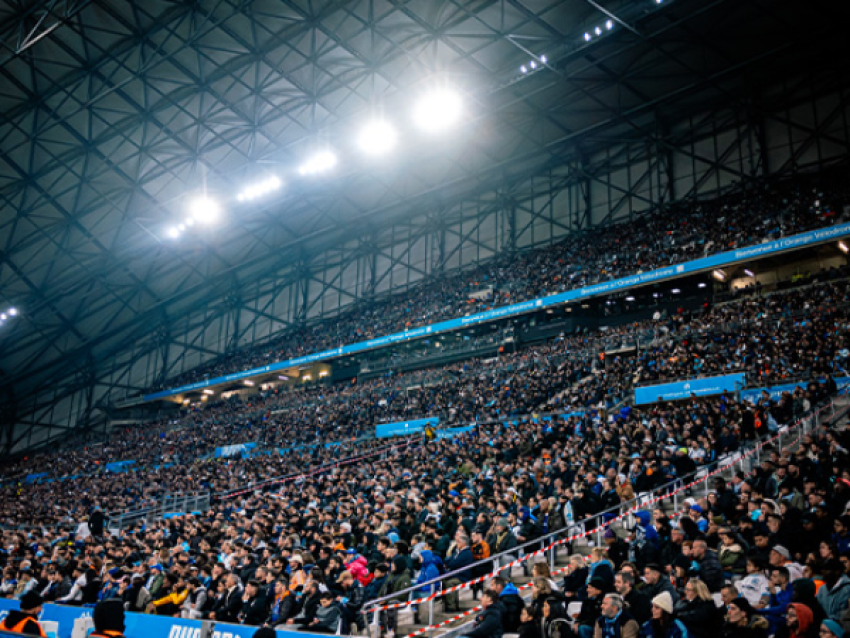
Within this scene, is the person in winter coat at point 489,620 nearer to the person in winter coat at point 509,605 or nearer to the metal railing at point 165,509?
the person in winter coat at point 509,605

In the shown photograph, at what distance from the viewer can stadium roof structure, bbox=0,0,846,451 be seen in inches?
1030

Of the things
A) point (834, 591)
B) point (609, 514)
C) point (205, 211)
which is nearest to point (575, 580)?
point (834, 591)

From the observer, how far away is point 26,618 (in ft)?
15.7

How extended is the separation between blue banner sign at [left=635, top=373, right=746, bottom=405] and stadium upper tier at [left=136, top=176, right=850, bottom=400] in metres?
9.10

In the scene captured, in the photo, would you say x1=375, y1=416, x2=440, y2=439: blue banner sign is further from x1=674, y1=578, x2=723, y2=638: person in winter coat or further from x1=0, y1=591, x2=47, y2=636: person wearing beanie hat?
x1=0, y1=591, x2=47, y2=636: person wearing beanie hat

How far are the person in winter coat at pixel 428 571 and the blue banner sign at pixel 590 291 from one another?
2255cm

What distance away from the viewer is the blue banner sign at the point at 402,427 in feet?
92.7

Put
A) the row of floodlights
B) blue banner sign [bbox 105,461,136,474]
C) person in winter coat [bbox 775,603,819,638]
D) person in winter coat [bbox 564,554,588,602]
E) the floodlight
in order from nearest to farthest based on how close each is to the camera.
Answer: person in winter coat [bbox 775,603,819,638] < person in winter coat [bbox 564,554,588,602] < the row of floodlights < the floodlight < blue banner sign [bbox 105,461,136,474]

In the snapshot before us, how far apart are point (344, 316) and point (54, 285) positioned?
727 inches

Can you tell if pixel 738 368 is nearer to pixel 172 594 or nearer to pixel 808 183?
pixel 808 183

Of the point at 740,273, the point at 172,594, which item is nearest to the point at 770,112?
the point at 740,273

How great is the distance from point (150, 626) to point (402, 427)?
20109mm

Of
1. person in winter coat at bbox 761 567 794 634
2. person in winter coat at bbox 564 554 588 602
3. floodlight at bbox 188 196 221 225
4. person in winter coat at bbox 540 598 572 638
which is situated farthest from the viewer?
floodlight at bbox 188 196 221 225

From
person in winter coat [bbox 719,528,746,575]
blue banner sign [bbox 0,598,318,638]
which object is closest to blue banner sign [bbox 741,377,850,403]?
person in winter coat [bbox 719,528,746,575]
